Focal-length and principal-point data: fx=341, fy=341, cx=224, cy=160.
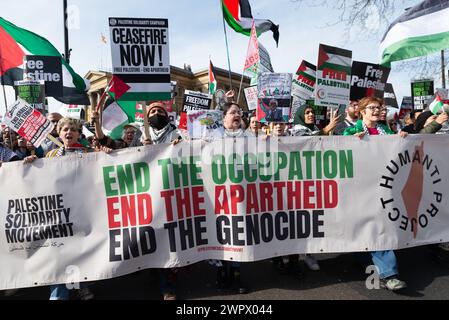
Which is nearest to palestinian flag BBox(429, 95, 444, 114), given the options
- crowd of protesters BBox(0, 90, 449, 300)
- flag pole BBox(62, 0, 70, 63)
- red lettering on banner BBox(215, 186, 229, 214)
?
crowd of protesters BBox(0, 90, 449, 300)

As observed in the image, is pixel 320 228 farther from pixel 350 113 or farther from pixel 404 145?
pixel 350 113

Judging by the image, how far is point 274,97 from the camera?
3.84 m

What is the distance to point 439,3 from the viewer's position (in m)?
5.20

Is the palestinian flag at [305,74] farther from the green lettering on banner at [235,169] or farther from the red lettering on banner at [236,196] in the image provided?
the red lettering on banner at [236,196]

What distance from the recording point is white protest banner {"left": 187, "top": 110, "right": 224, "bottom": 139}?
3660 mm

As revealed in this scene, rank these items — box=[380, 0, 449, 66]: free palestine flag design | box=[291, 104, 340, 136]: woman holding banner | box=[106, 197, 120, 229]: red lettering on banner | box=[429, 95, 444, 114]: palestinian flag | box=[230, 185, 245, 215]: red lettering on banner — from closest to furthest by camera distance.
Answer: box=[106, 197, 120, 229]: red lettering on banner, box=[230, 185, 245, 215]: red lettering on banner, box=[429, 95, 444, 114]: palestinian flag, box=[291, 104, 340, 136]: woman holding banner, box=[380, 0, 449, 66]: free palestine flag design

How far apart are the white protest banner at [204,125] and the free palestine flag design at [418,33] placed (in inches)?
136

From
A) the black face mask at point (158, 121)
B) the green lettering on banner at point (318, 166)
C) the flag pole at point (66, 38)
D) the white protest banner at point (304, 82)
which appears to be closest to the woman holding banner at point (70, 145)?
the black face mask at point (158, 121)

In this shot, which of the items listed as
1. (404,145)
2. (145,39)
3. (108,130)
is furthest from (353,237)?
(108,130)

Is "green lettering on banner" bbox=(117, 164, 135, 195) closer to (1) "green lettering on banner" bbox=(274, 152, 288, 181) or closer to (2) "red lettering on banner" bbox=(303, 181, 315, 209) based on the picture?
(1) "green lettering on banner" bbox=(274, 152, 288, 181)

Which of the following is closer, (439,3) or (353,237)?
(353,237)

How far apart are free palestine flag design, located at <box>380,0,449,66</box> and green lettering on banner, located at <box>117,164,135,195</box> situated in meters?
4.52
